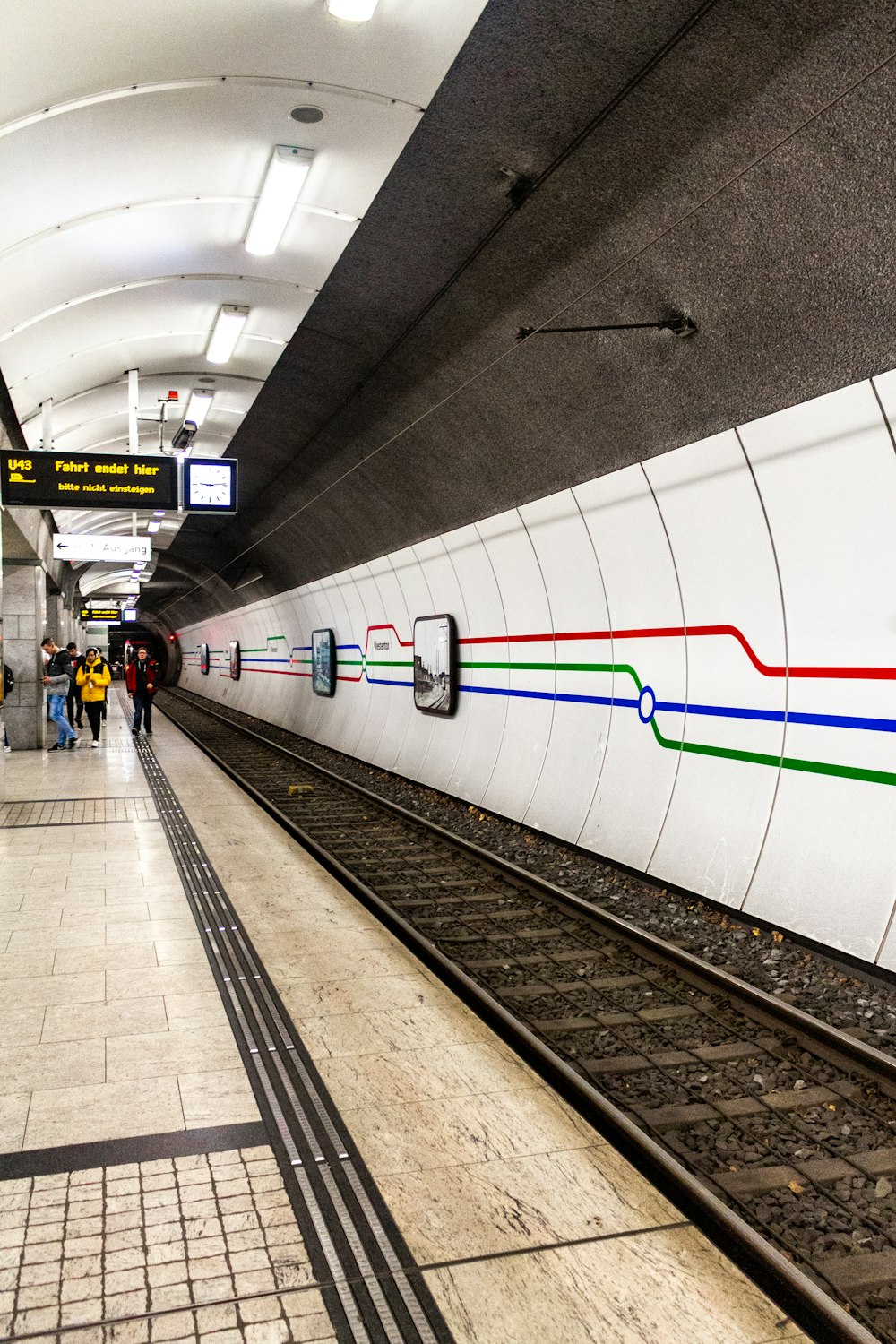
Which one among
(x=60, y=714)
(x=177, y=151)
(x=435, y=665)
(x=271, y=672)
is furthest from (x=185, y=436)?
(x=271, y=672)

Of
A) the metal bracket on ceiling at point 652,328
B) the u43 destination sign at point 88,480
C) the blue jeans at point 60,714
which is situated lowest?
the blue jeans at point 60,714

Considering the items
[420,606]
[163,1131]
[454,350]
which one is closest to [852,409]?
[454,350]

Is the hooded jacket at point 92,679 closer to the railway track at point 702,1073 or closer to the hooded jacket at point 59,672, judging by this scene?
the hooded jacket at point 59,672

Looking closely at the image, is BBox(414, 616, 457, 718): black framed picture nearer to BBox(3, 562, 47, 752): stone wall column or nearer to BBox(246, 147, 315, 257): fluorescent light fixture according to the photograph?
BBox(246, 147, 315, 257): fluorescent light fixture

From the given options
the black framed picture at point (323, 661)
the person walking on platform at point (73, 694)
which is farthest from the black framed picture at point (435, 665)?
the person walking on platform at point (73, 694)

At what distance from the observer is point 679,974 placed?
19.7ft

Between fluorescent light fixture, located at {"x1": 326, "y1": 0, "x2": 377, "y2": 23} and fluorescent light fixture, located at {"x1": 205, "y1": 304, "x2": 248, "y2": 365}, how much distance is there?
5091 millimetres

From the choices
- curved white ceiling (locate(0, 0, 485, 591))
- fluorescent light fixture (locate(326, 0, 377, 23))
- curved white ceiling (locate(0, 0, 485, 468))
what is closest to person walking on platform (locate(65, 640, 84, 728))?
curved white ceiling (locate(0, 0, 485, 591))

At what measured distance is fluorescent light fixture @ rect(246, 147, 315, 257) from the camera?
669cm

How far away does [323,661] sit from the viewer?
794 inches

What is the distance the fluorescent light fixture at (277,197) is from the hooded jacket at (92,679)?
1176 cm

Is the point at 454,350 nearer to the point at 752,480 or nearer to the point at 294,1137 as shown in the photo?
the point at 752,480

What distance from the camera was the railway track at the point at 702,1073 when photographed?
3.20 m

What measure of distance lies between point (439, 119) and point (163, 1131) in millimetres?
5573
